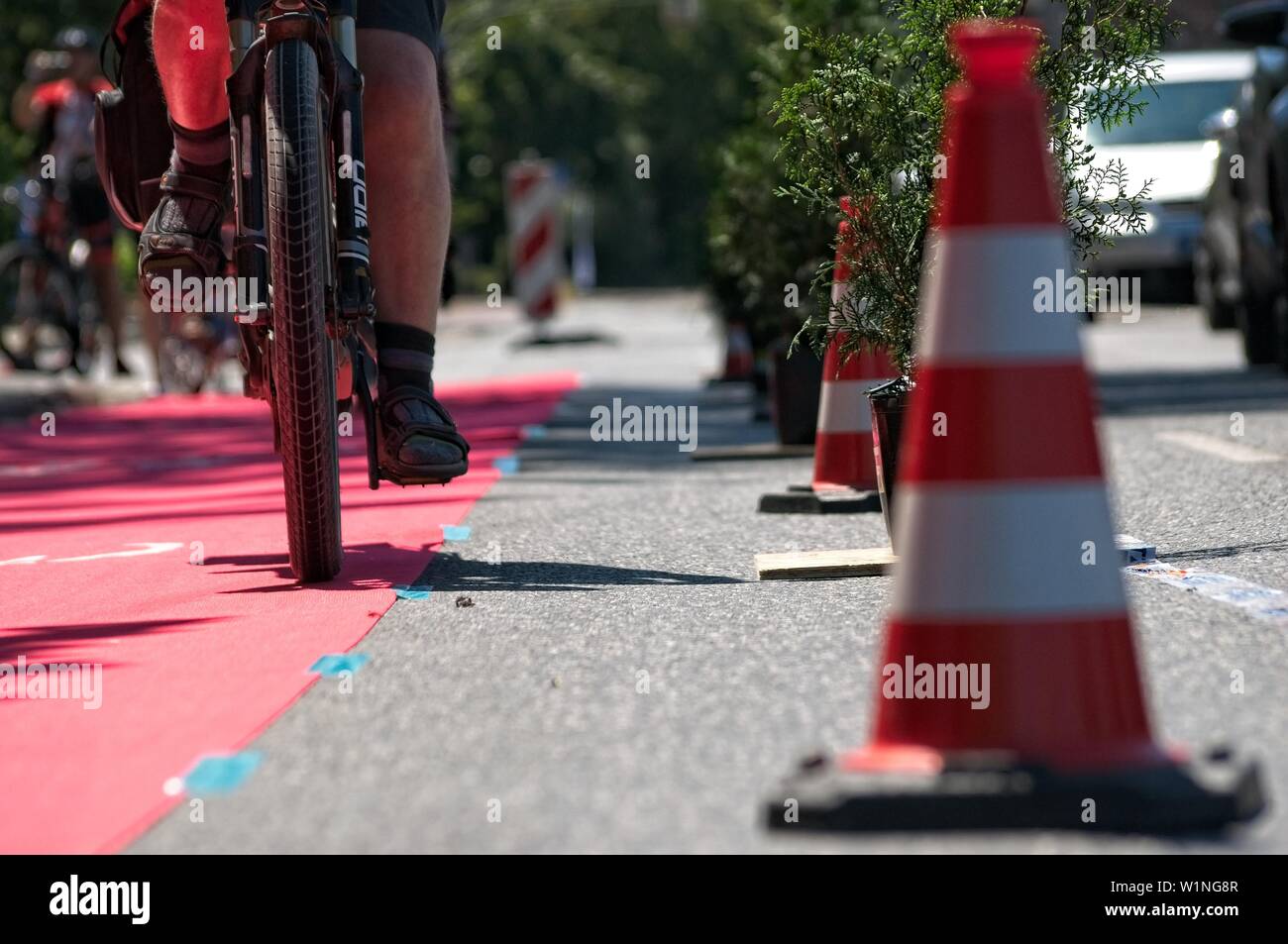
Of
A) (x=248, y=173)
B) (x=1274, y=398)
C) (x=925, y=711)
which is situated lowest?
(x=1274, y=398)

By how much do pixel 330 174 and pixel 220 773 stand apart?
6.58 ft

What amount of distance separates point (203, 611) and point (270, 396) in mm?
485

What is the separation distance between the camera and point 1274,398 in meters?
9.96

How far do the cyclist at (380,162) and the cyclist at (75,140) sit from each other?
8.22 metres

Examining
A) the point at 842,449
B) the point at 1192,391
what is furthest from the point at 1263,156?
the point at 842,449

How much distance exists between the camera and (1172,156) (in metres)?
17.6

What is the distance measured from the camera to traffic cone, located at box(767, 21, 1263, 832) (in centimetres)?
273

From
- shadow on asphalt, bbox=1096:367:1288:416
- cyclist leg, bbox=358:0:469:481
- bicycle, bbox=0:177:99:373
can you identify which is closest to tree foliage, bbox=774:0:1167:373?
cyclist leg, bbox=358:0:469:481

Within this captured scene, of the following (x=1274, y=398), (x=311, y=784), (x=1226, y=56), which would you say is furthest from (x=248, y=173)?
(x=1226, y=56)

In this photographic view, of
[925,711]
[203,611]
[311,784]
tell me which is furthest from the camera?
[203,611]

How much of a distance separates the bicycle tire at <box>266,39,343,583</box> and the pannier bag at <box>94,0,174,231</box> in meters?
0.96

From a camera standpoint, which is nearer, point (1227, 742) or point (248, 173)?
point (1227, 742)

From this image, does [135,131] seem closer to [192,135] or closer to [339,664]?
[192,135]
